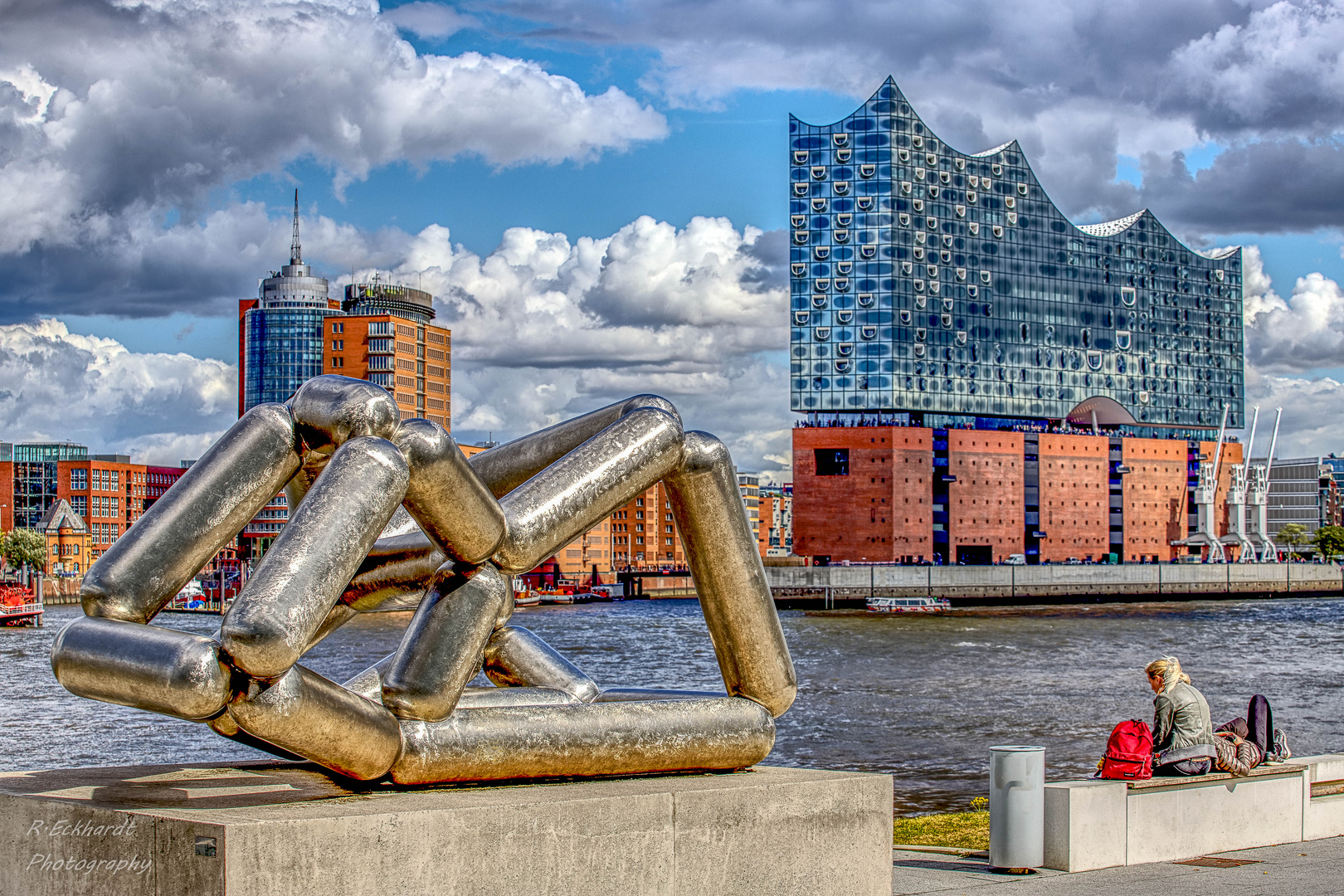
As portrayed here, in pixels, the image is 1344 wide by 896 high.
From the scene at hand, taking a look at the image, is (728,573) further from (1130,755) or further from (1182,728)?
(1182,728)

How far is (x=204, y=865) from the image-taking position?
6.24 meters

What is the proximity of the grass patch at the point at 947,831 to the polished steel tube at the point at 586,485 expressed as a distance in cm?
578

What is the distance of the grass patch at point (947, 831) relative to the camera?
12797mm

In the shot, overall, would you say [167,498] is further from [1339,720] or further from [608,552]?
[608,552]

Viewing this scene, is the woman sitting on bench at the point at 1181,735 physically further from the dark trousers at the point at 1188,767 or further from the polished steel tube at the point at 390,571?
the polished steel tube at the point at 390,571

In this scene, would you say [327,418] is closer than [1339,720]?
Yes

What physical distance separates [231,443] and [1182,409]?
487 ft

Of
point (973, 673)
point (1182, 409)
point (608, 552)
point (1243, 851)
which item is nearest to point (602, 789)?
point (1243, 851)

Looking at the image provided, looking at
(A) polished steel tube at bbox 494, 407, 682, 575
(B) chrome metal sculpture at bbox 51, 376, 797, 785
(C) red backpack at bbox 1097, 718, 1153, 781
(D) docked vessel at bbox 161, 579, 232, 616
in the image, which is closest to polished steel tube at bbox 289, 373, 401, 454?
(B) chrome metal sculpture at bbox 51, 376, 797, 785

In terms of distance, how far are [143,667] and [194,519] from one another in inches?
38.1

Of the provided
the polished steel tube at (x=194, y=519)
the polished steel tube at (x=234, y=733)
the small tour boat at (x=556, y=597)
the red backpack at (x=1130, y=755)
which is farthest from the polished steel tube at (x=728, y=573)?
the small tour boat at (x=556, y=597)

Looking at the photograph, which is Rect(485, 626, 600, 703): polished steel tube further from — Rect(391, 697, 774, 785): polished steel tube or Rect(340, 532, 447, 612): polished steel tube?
Rect(340, 532, 447, 612): polished steel tube

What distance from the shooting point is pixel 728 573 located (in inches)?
331

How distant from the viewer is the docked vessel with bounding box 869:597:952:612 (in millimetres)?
105688
